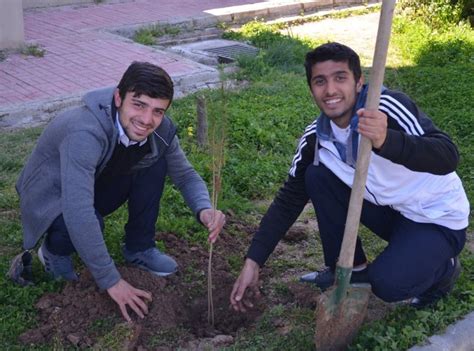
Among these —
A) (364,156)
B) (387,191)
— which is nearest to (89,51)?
(387,191)

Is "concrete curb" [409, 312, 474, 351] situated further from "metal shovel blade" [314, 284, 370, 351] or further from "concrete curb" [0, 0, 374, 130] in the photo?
"concrete curb" [0, 0, 374, 130]

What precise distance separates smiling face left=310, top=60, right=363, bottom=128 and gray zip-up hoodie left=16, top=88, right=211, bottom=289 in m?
0.80

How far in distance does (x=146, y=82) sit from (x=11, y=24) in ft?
17.5

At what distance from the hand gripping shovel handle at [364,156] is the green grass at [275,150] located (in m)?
0.35

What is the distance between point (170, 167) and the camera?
3.75 m

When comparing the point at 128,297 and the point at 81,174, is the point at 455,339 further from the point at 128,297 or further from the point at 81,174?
the point at 81,174

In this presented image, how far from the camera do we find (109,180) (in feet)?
11.7

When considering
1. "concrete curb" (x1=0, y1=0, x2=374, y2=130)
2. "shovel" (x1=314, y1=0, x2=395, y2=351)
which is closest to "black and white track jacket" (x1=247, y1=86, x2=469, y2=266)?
"shovel" (x1=314, y1=0, x2=395, y2=351)

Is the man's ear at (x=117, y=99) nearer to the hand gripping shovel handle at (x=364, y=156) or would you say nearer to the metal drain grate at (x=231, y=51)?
the hand gripping shovel handle at (x=364, y=156)

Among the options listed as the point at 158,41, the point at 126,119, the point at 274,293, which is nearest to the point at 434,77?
the point at 158,41

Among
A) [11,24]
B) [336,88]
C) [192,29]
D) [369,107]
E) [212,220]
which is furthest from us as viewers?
[192,29]

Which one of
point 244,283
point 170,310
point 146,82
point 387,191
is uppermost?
point 146,82

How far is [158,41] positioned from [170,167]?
5.67 meters

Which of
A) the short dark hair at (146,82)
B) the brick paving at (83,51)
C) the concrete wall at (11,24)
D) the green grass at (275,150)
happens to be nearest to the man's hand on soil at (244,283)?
the green grass at (275,150)
